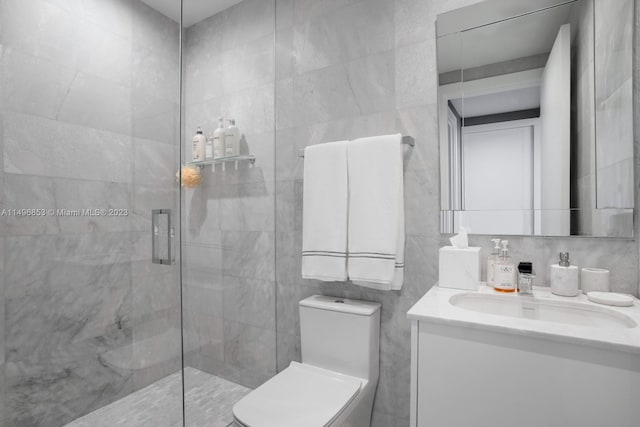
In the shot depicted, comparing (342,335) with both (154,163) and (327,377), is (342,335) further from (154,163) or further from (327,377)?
(154,163)

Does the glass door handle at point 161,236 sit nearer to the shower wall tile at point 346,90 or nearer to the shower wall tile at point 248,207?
the shower wall tile at point 248,207

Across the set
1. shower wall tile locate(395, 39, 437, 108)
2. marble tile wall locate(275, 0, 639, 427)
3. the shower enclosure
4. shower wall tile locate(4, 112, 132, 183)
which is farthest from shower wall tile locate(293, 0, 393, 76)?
shower wall tile locate(4, 112, 132, 183)

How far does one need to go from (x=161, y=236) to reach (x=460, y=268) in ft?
3.77

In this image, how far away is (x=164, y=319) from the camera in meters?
1.34

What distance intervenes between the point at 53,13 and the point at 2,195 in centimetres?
60

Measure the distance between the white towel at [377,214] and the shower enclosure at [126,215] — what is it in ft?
1.84

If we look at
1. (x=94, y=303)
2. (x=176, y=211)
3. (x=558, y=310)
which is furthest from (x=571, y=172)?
(x=94, y=303)

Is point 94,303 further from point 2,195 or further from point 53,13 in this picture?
point 53,13

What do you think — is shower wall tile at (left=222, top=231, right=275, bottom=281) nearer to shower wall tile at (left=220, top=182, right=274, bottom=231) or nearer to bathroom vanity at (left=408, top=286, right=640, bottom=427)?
shower wall tile at (left=220, top=182, right=274, bottom=231)

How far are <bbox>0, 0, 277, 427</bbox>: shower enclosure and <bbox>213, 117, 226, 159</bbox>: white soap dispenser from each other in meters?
0.04

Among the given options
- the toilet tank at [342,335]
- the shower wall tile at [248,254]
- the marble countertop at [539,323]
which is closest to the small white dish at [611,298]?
the marble countertop at [539,323]

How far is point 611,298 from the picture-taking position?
97 centimetres

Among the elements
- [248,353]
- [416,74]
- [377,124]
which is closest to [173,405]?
[248,353]

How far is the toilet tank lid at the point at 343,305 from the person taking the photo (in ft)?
4.64
